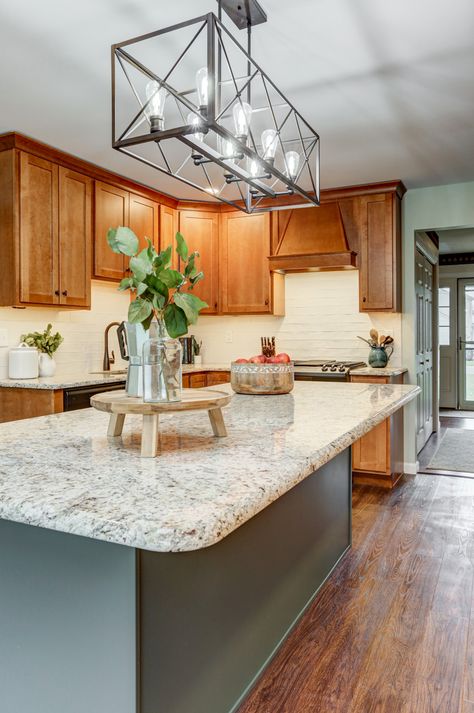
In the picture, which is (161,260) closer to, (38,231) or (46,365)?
(38,231)

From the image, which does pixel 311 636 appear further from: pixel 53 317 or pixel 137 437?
pixel 53 317

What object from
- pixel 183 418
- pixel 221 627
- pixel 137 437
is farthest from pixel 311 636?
pixel 137 437

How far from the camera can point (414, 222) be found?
464cm

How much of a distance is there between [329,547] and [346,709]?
86 centimetres

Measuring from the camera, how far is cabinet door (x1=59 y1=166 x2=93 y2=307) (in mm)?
3768

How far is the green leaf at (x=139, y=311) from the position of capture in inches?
54.0

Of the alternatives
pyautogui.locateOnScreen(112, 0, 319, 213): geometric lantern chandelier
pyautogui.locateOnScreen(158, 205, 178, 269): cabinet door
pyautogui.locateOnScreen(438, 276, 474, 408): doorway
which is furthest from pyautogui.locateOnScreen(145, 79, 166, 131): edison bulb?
pyautogui.locateOnScreen(438, 276, 474, 408): doorway

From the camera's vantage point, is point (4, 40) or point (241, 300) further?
point (241, 300)

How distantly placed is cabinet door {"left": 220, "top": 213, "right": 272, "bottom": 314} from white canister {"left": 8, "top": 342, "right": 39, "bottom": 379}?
1958 millimetres

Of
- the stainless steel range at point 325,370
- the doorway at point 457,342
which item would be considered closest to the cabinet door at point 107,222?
the stainless steel range at point 325,370

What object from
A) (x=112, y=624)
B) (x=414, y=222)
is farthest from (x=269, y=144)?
(x=414, y=222)

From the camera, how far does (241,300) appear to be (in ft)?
16.5

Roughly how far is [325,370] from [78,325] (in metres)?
2.02

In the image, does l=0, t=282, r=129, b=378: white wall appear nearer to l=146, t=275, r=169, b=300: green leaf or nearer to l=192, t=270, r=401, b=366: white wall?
l=192, t=270, r=401, b=366: white wall
